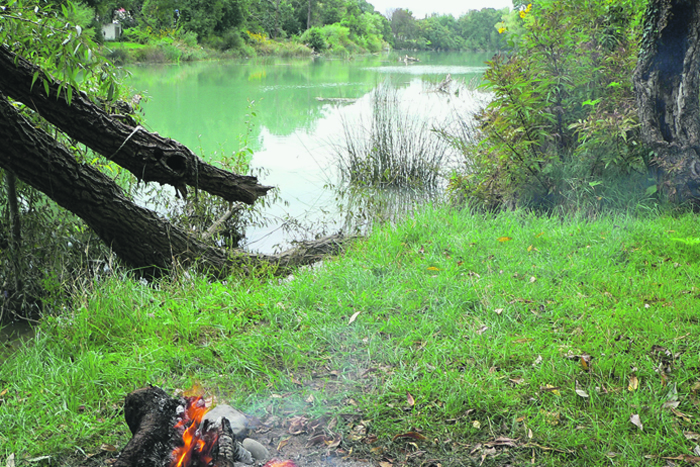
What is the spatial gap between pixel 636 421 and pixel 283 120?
11021mm

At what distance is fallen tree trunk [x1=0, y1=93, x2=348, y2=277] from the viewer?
3564 mm

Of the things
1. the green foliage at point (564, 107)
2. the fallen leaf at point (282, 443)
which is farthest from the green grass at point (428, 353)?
the green foliage at point (564, 107)

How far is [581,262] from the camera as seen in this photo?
3594 millimetres

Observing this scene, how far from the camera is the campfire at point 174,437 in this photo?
1733mm

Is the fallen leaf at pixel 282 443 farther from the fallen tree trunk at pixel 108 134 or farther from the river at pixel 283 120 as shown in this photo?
the river at pixel 283 120

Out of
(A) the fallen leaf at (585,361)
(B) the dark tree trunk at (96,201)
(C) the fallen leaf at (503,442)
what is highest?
(B) the dark tree trunk at (96,201)

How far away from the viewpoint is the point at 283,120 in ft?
40.0

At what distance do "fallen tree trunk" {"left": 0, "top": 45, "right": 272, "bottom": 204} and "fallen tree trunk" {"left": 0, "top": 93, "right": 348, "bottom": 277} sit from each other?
0.15 metres

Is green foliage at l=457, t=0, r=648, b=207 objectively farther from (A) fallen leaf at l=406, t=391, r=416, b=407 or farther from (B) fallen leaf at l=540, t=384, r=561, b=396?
(A) fallen leaf at l=406, t=391, r=416, b=407

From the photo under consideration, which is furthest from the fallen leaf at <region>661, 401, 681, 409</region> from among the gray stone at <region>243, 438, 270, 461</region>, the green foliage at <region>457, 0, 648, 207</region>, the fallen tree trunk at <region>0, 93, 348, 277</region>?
the fallen tree trunk at <region>0, 93, 348, 277</region>

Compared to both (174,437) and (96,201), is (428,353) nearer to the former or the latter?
(174,437)

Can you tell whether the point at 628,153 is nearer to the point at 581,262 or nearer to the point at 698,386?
the point at 581,262

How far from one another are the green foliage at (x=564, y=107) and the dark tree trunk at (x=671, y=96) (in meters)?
0.23

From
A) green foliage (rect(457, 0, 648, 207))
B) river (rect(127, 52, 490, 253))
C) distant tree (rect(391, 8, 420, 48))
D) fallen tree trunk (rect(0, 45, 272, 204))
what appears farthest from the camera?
distant tree (rect(391, 8, 420, 48))
